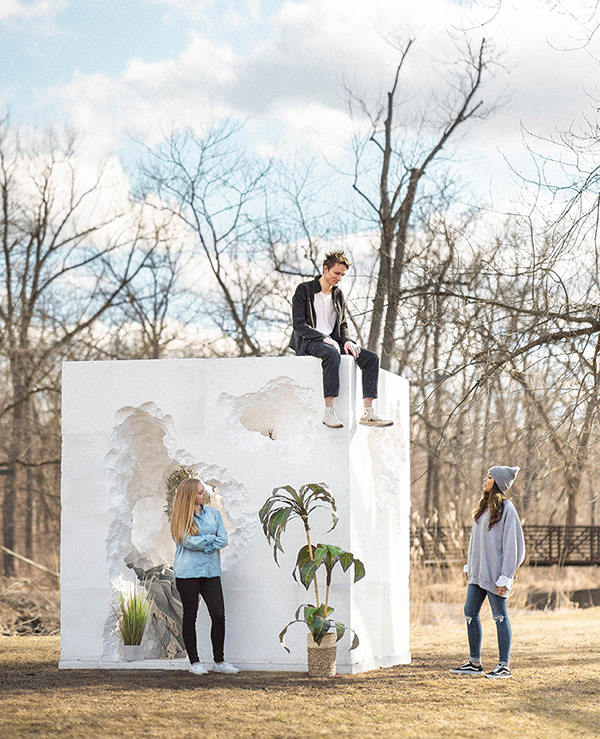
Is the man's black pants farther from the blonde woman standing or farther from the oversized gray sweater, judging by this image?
the oversized gray sweater

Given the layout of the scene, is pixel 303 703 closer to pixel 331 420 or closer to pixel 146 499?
pixel 331 420

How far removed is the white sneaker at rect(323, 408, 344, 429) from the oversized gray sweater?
4.20ft

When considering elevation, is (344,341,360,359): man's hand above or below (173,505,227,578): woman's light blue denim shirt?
above

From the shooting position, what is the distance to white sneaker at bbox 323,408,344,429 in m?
7.79

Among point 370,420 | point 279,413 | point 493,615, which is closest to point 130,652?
point 279,413

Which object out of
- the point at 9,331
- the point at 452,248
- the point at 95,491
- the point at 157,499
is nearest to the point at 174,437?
the point at 95,491

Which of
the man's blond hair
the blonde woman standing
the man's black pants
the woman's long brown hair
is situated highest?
the man's blond hair

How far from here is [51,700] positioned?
6.56 meters

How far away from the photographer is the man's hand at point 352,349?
8047 millimetres

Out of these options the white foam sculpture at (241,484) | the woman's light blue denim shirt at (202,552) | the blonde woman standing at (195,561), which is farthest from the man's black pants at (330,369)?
the woman's light blue denim shirt at (202,552)

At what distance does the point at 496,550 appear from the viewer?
7.38 m

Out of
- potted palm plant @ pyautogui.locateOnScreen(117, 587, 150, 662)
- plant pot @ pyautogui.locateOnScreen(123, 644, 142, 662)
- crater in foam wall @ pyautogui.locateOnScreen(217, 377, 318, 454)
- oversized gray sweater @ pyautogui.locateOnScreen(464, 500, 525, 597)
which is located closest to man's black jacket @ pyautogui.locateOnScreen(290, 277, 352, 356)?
crater in foam wall @ pyautogui.locateOnScreen(217, 377, 318, 454)

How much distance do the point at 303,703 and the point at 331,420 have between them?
2.23m

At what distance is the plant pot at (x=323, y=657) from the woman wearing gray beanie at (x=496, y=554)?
1.04m
